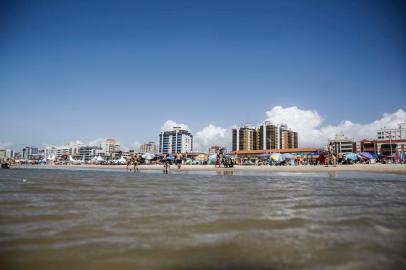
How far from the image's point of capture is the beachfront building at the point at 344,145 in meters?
135

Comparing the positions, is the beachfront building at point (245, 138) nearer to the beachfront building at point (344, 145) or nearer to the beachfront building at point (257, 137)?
the beachfront building at point (257, 137)

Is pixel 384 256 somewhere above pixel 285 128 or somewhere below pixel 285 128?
below

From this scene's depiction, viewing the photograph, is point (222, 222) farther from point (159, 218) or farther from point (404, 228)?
point (404, 228)

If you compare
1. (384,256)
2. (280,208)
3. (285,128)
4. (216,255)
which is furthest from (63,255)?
(285,128)

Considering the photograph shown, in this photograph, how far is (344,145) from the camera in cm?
13900

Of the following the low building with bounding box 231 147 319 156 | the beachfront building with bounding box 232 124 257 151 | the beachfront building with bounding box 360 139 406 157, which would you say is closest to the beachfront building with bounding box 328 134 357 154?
the beachfront building with bounding box 360 139 406 157

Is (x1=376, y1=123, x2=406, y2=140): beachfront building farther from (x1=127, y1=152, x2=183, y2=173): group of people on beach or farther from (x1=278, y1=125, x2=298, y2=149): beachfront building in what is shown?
(x1=127, y1=152, x2=183, y2=173): group of people on beach

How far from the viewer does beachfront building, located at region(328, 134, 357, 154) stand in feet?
443

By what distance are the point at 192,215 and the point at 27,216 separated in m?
2.78

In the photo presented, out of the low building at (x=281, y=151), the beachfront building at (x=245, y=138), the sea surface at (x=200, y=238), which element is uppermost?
the beachfront building at (x=245, y=138)

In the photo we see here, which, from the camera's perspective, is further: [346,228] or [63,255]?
[346,228]

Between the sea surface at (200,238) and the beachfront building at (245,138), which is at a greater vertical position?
the beachfront building at (245,138)

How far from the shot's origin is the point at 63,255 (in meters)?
2.74

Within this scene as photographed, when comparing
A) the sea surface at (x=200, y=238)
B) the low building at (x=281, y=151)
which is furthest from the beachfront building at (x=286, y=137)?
the sea surface at (x=200, y=238)
